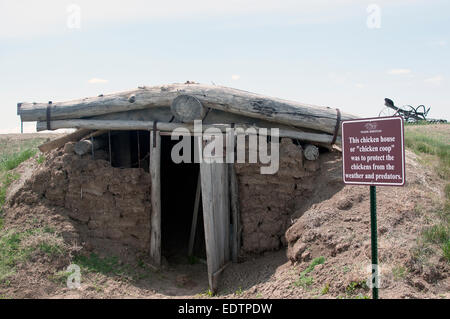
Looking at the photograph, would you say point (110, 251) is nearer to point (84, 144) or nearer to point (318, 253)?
point (84, 144)

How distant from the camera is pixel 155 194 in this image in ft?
23.7

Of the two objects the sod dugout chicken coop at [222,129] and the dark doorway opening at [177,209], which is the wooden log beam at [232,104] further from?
the dark doorway opening at [177,209]

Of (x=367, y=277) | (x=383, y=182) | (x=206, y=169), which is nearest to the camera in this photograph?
(x=383, y=182)

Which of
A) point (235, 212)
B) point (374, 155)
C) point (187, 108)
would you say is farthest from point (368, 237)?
point (187, 108)

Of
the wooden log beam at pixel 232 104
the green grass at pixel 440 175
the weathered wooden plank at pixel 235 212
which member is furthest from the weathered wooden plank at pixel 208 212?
the green grass at pixel 440 175

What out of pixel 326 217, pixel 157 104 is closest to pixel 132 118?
pixel 157 104

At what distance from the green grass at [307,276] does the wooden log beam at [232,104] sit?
243 cm

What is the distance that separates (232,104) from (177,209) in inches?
160

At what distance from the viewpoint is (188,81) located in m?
7.41

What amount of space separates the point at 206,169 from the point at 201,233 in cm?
293

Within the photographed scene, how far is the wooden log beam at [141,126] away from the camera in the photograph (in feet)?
23.0

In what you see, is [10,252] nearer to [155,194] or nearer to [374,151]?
[155,194]

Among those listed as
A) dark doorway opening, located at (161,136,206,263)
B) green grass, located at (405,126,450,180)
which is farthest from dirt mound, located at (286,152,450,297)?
dark doorway opening, located at (161,136,206,263)

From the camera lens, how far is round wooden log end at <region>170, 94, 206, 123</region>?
6.88 m
